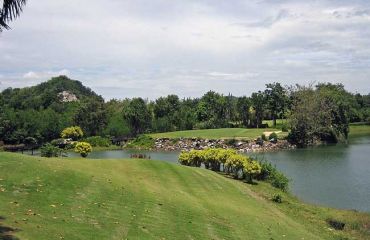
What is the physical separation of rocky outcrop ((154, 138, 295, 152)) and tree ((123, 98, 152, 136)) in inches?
612

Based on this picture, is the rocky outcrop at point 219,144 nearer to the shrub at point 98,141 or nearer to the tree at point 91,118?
the shrub at point 98,141

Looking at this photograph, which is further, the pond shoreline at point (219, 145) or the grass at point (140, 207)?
the pond shoreline at point (219, 145)

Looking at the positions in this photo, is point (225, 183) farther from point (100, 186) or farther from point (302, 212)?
point (100, 186)

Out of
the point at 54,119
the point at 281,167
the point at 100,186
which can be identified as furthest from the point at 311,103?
the point at 100,186

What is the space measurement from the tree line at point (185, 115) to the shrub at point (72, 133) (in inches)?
253

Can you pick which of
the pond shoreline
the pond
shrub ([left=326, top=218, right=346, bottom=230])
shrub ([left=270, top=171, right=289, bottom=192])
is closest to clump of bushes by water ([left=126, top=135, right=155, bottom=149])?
the pond shoreline

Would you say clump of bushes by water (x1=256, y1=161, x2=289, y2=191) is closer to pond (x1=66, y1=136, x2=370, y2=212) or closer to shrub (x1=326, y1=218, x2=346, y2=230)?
pond (x1=66, y1=136, x2=370, y2=212)

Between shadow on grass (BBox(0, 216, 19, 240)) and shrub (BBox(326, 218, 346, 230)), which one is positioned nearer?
shadow on grass (BBox(0, 216, 19, 240))

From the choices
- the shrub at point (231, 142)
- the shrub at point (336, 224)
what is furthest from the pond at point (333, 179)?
the shrub at point (231, 142)

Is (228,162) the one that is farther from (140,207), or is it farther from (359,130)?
(359,130)

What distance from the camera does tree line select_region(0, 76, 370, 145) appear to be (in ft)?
344

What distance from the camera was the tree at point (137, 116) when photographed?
117688 millimetres

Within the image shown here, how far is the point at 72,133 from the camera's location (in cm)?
10662

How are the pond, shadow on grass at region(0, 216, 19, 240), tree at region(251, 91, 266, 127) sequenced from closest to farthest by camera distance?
shadow on grass at region(0, 216, 19, 240)
the pond
tree at region(251, 91, 266, 127)
